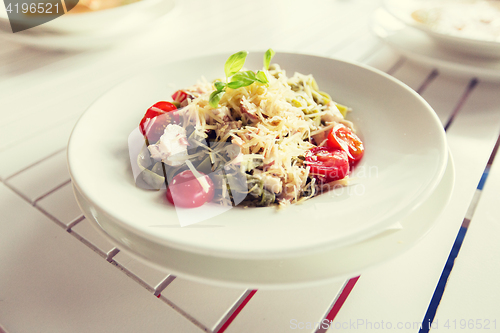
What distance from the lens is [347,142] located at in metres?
→ 1.17

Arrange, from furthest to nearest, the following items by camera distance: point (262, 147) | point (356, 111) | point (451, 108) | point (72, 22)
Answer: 1. point (72, 22)
2. point (451, 108)
3. point (356, 111)
4. point (262, 147)

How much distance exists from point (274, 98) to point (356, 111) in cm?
41

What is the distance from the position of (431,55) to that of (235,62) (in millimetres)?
1170

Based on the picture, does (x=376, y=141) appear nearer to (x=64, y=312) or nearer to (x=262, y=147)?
(x=262, y=147)

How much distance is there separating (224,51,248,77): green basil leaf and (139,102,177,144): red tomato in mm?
264

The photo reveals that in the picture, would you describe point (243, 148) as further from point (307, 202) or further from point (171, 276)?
point (171, 276)

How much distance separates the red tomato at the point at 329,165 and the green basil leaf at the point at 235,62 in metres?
0.39

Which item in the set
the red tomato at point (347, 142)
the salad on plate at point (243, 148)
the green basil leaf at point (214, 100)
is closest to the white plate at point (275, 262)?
the salad on plate at point (243, 148)

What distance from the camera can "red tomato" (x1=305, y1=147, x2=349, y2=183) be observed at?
1.06m

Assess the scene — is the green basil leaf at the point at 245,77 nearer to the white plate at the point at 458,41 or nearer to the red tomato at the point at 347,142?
the red tomato at the point at 347,142

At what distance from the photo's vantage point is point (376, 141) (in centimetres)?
117

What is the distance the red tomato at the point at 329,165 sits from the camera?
41.8 inches

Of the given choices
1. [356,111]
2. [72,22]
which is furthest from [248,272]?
[72,22]

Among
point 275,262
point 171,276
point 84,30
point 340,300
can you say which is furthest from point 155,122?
point 84,30
